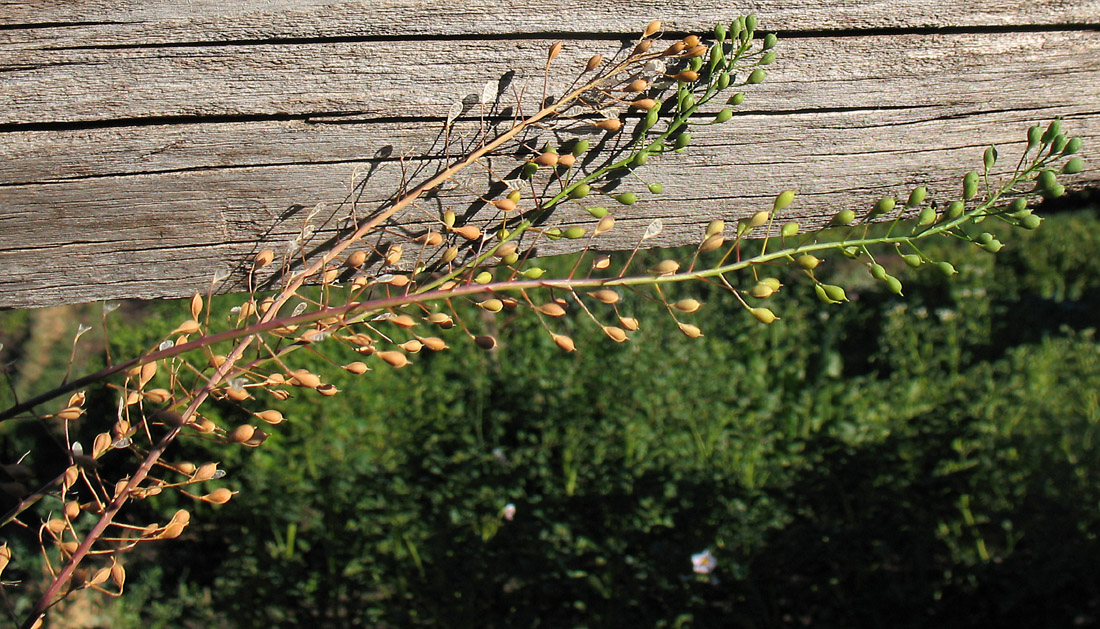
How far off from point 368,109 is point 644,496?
7.57 ft

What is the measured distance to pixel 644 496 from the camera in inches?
114

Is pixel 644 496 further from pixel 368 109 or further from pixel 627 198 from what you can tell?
pixel 368 109

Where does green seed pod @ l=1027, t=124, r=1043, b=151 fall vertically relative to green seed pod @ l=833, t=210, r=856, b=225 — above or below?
above

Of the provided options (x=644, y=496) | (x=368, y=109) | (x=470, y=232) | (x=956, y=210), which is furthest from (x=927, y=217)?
(x=644, y=496)

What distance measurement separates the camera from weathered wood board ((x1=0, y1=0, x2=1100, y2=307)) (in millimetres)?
755

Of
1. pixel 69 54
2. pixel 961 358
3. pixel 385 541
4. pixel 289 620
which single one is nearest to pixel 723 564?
pixel 385 541

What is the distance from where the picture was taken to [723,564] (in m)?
2.90

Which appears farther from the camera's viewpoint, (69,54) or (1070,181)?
(1070,181)

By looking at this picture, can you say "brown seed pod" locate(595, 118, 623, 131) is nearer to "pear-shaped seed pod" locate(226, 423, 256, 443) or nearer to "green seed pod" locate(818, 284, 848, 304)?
"green seed pod" locate(818, 284, 848, 304)

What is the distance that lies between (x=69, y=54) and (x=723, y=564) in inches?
103

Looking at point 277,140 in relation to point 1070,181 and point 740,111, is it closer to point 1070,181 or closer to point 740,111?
point 740,111

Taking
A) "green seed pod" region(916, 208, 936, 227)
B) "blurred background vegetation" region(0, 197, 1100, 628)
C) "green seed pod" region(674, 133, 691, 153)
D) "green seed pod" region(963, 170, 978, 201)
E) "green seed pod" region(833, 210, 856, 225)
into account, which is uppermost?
"green seed pod" region(963, 170, 978, 201)

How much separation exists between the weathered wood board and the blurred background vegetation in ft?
6.66

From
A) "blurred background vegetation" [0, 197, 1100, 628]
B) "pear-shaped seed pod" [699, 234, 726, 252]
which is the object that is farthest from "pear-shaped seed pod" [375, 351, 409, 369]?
"blurred background vegetation" [0, 197, 1100, 628]
